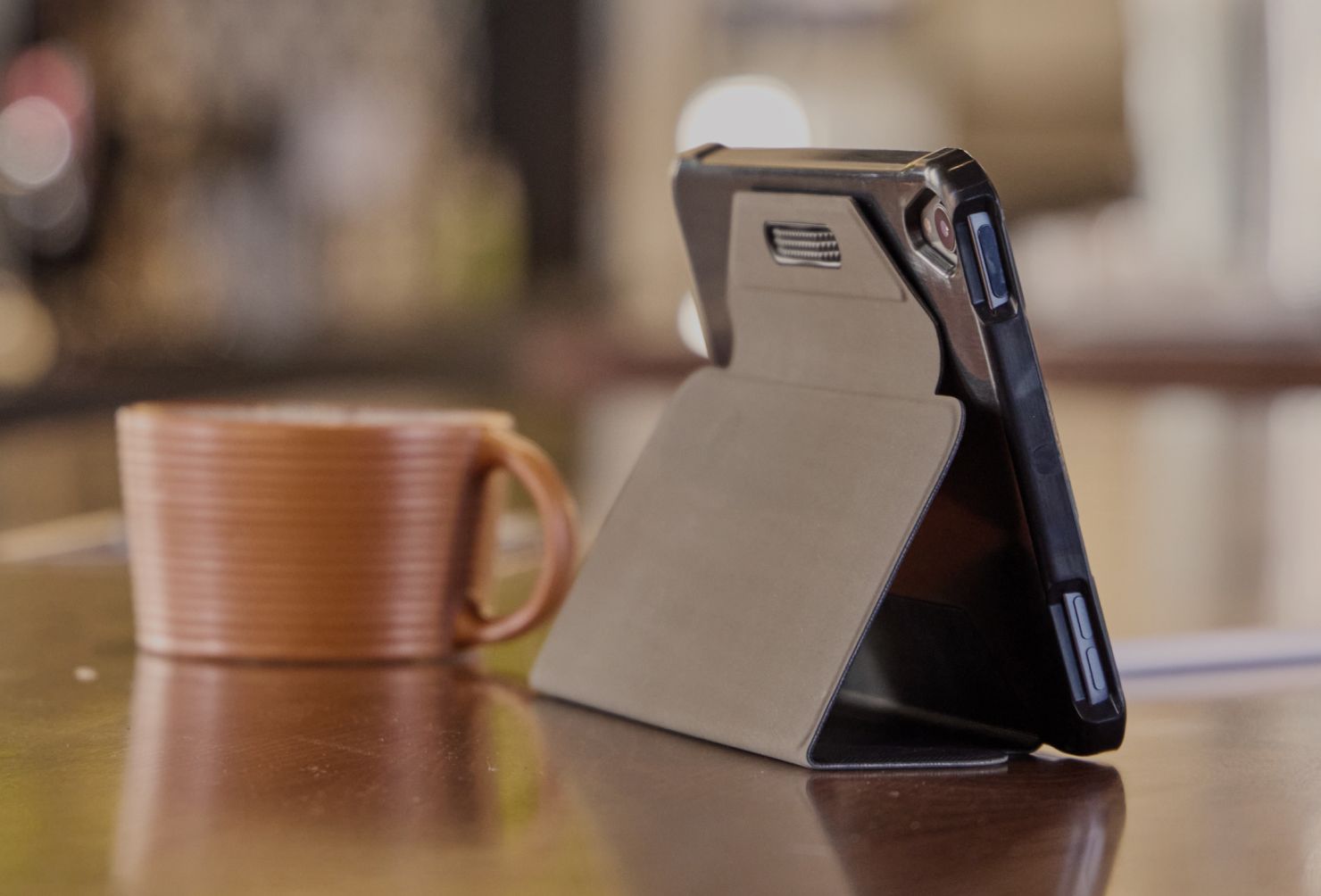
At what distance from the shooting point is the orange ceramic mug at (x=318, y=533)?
1.98 feet

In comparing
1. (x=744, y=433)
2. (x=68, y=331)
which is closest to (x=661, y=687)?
(x=744, y=433)

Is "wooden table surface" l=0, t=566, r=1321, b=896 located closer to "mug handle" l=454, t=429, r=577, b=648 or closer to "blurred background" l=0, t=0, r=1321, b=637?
"mug handle" l=454, t=429, r=577, b=648

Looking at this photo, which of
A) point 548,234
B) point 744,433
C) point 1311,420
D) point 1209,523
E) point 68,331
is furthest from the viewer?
point 548,234

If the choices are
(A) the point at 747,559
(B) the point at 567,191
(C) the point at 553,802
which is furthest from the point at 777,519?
(B) the point at 567,191

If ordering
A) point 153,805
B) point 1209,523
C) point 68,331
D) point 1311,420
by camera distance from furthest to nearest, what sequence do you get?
1. point 68,331
2. point 1311,420
3. point 1209,523
4. point 153,805

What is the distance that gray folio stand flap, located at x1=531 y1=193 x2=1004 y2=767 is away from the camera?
0.48 m

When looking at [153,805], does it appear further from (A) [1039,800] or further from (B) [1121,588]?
(B) [1121,588]

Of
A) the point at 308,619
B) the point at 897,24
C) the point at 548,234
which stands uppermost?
the point at 308,619

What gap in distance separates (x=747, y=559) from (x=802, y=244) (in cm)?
9

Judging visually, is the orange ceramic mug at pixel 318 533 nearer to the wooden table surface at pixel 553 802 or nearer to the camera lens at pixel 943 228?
the wooden table surface at pixel 553 802

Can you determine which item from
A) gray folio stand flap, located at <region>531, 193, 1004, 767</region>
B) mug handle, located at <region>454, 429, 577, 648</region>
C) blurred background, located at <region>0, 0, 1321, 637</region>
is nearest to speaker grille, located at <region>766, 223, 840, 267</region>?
gray folio stand flap, located at <region>531, 193, 1004, 767</region>

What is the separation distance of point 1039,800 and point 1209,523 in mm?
668

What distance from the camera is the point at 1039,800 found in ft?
1.46

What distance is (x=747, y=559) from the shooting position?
518 mm
